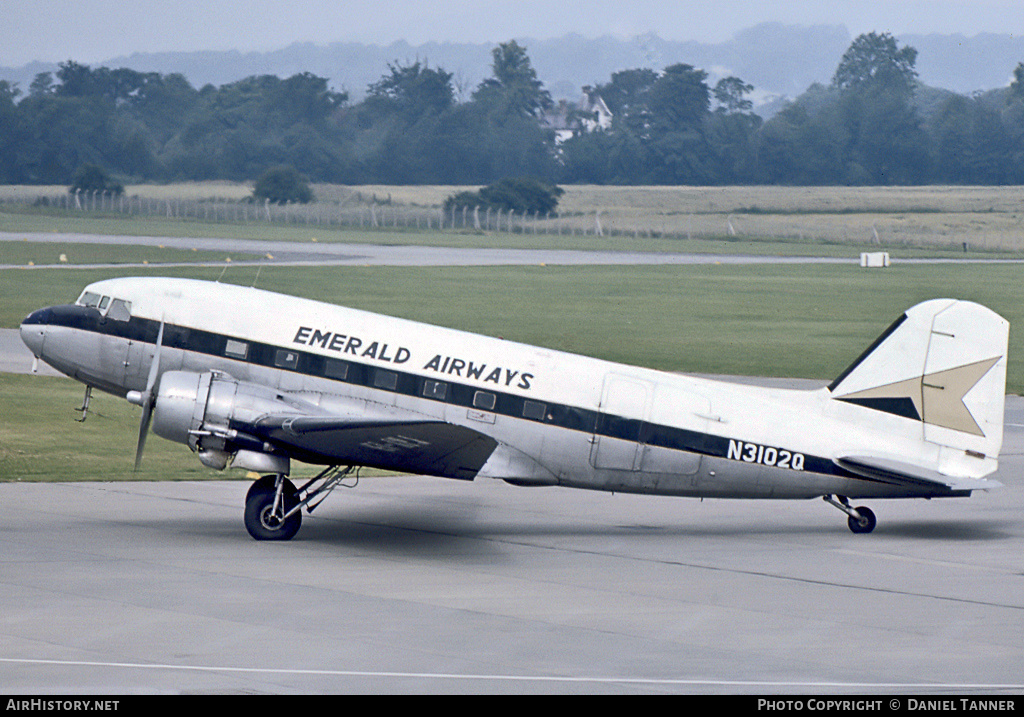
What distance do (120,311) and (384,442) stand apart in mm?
5804

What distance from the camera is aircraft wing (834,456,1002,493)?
792 inches

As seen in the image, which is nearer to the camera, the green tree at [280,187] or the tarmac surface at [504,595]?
the tarmac surface at [504,595]

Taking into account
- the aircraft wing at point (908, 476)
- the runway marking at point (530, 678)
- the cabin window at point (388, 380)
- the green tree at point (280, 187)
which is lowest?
the runway marking at point (530, 678)

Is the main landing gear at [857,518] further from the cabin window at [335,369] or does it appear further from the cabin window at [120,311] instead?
the cabin window at [120,311]

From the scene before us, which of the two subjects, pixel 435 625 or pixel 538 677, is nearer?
pixel 538 677

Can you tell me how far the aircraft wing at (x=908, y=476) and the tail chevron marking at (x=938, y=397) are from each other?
2.93 feet

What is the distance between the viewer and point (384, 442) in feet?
60.7

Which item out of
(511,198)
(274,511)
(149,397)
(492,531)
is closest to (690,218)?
(511,198)

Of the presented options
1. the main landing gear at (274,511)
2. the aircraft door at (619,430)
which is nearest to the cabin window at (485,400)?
the aircraft door at (619,430)

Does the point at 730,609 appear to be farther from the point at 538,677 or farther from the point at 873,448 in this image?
the point at 873,448

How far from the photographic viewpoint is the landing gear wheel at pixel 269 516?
20.0m

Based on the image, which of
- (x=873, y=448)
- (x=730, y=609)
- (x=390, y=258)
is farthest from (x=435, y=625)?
(x=390, y=258)

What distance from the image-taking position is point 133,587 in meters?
A: 16.9

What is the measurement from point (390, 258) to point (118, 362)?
7314cm
